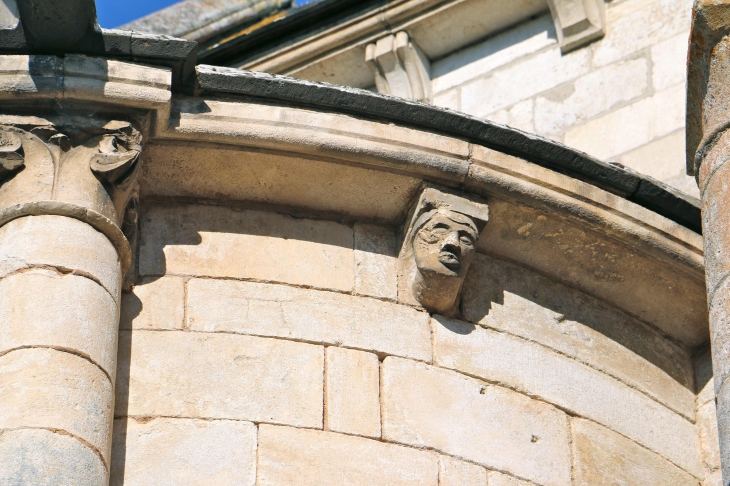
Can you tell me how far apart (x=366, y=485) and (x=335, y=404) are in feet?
1.18

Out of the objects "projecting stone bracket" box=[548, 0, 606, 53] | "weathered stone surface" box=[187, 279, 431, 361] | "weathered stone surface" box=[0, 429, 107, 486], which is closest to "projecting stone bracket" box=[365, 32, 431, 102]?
"projecting stone bracket" box=[548, 0, 606, 53]

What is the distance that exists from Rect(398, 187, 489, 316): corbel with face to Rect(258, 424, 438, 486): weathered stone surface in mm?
751

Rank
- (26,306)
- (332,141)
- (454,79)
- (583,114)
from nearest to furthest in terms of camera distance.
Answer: (26,306)
(332,141)
(583,114)
(454,79)

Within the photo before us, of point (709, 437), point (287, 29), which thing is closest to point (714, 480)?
point (709, 437)

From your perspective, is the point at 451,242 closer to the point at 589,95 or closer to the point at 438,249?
the point at 438,249

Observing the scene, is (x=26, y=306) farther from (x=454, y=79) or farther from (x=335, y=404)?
(x=454, y=79)

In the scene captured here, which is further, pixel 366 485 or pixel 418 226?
pixel 418 226

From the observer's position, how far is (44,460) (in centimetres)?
469

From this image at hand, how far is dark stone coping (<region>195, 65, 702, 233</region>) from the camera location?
596 centimetres

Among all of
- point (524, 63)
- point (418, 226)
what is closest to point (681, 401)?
point (418, 226)

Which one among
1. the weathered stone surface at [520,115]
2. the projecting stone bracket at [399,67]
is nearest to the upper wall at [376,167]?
the weathered stone surface at [520,115]

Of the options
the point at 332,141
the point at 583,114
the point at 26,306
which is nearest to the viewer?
the point at 26,306

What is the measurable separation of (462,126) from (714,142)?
1.42 m

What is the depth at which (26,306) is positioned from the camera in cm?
512
